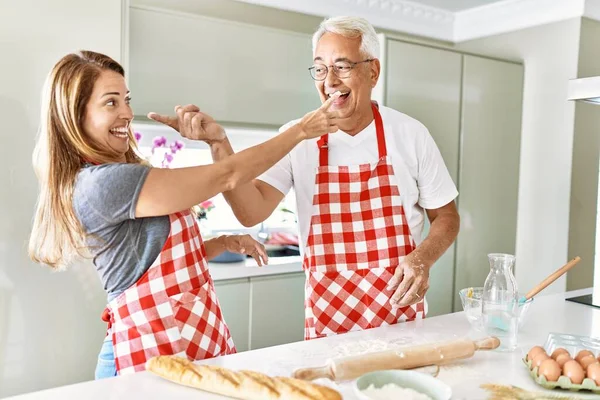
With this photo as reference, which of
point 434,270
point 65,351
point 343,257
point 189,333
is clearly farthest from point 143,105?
point 434,270

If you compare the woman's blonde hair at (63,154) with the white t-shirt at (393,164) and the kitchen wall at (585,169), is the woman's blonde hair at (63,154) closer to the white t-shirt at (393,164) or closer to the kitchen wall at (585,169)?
the white t-shirt at (393,164)

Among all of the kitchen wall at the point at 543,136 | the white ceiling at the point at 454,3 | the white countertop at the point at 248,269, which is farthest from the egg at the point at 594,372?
the white ceiling at the point at 454,3

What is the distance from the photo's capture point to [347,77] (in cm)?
171

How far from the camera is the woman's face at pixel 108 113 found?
130 cm

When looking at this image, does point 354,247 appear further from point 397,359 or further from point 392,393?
point 392,393

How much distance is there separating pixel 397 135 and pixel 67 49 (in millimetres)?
1162

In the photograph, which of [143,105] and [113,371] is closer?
[113,371]

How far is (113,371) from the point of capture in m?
1.28

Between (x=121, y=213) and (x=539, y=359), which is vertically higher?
(x=121, y=213)

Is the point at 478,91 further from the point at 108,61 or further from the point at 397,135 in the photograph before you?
the point at 108,61

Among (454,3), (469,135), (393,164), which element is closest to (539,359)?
(393,164)

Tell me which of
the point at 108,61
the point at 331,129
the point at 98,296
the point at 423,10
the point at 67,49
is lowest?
the point at 98,296

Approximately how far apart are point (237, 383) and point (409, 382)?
286mm

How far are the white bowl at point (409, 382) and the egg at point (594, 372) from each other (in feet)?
0.96
